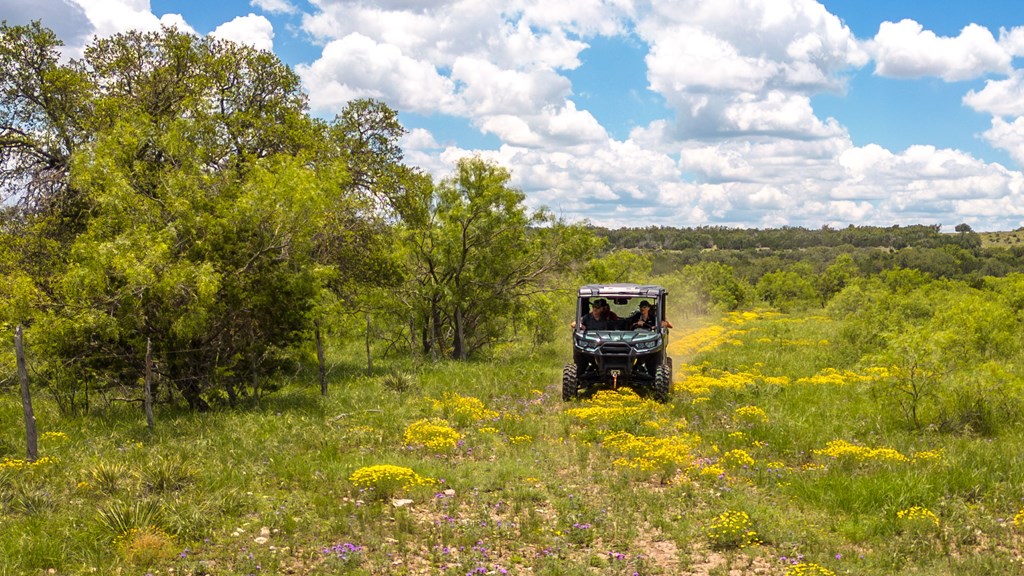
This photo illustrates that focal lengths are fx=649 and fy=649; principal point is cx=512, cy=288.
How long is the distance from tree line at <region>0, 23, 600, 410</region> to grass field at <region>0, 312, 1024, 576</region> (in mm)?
1645

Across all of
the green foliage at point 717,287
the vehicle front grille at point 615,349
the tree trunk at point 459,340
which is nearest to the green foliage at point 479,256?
the tree trunk at point 459,340

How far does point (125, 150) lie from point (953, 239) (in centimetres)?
22660

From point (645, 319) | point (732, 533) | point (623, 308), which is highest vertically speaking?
point (623, 308)

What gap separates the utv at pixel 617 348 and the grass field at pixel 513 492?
1.47 metres

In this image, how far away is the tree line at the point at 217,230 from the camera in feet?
38.4

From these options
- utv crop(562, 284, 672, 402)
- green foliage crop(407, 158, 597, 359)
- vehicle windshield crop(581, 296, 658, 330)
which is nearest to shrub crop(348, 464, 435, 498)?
utv crop(562, 284, 672, 402)

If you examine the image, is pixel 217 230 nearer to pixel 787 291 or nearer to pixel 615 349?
pixel 615 349

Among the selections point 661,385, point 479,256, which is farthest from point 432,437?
point 479,256

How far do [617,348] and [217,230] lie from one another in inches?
346

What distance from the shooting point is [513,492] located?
8414mm

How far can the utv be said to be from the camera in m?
14.9

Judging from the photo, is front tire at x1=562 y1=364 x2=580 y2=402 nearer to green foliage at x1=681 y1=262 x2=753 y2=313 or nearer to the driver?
the driver

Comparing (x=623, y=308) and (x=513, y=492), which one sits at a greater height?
(x=623, y=308)

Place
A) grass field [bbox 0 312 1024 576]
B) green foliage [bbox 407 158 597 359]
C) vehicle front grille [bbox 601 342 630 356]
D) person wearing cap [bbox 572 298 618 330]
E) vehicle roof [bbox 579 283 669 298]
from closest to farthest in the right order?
grass field [bbox 0 312 1024 576] → vehicle front grille [bbox 601 342 630 356] → vehicle roof [bbox 579 283 669 298] → person wearing cap [bbox 572 298 618 330] → green foliage [bbox 407 158 597 359]
